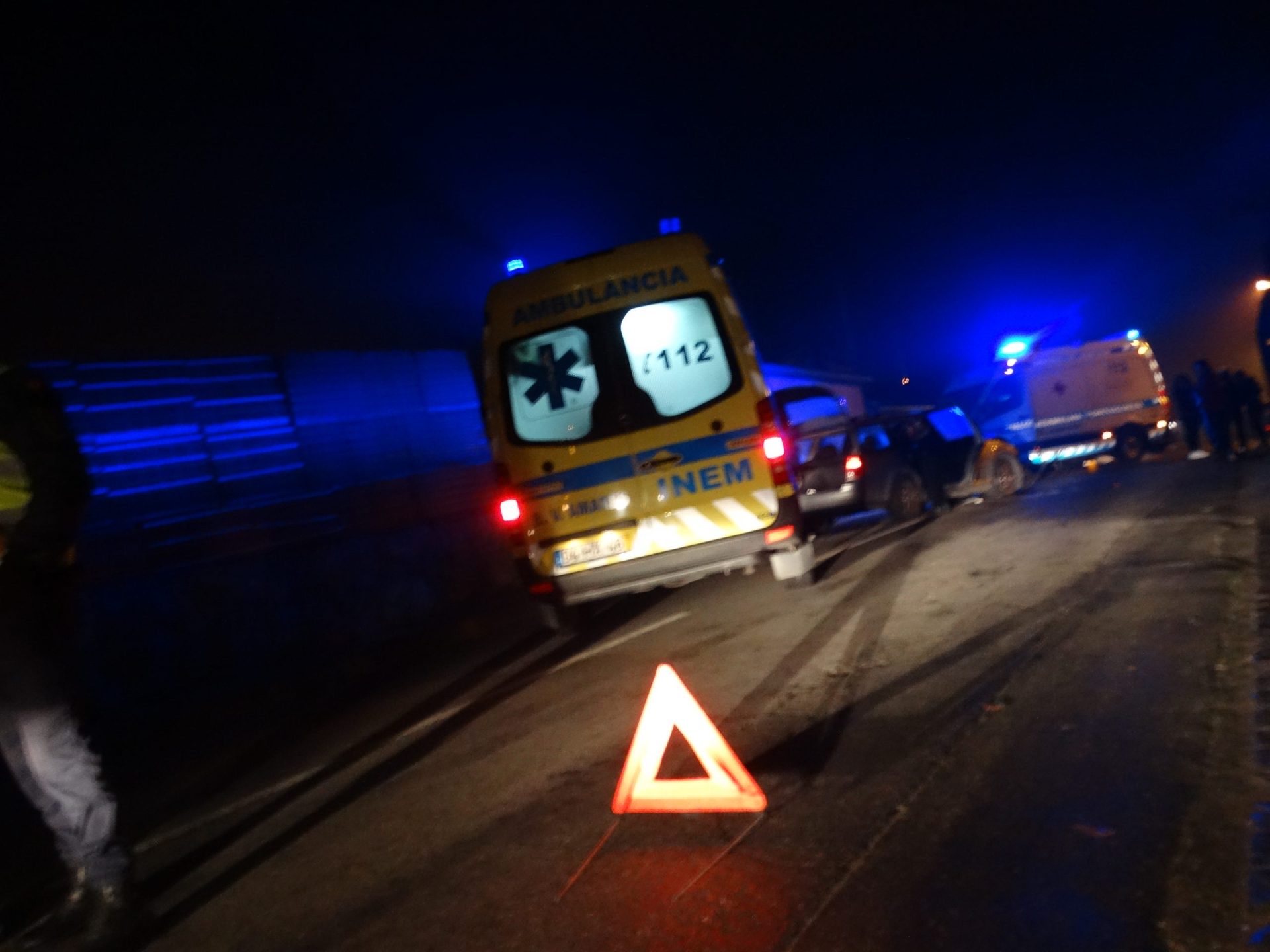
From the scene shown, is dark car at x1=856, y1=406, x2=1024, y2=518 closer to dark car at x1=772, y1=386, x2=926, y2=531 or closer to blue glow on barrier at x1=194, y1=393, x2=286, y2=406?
dark car at x1=772, y1=386, x2=926, y2=531

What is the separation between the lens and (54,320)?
39.7 feet

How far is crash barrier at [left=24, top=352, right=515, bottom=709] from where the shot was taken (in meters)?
9.20

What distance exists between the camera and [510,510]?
746 centimetres

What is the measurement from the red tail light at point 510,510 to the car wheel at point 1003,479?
781 centimetres

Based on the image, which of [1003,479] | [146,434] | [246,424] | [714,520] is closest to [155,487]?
[146,434]

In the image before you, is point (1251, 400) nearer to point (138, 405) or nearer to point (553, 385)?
point (553, 385)

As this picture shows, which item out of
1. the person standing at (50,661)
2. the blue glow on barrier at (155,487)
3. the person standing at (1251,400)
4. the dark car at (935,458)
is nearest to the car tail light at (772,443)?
the dark car at (935,458)

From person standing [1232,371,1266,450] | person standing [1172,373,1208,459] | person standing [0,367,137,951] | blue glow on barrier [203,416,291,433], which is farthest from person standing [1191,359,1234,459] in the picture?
person standing [0,367,137,951]

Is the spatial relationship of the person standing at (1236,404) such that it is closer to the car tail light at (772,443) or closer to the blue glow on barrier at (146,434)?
the car tail light at (772,443)

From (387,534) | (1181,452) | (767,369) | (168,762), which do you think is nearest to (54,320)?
(387,534)

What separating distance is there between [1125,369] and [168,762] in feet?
52.6

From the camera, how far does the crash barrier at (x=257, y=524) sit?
9.20 meters

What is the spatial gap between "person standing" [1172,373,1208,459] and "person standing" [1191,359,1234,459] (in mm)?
1110

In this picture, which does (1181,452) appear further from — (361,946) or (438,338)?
(361,946)
